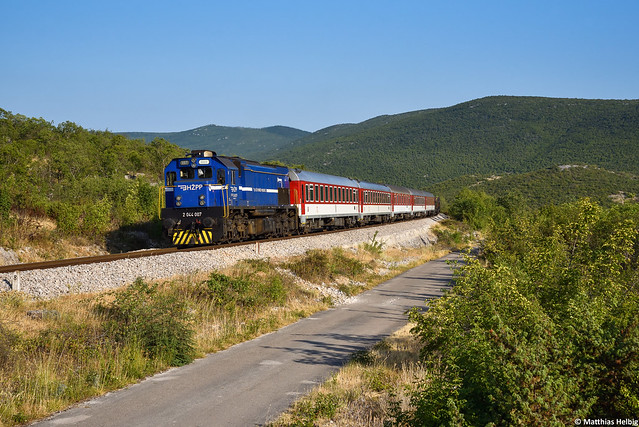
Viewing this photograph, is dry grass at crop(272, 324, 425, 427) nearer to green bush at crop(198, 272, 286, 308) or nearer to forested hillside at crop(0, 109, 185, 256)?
green bush at crop(198, 272, 286, 308)

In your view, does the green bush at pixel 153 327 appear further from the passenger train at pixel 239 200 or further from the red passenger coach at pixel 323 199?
the red passenger coach at pixel 323 199

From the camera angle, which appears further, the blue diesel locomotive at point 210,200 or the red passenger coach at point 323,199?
the red passenger coach at point 323,199

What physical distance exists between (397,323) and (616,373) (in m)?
9.88

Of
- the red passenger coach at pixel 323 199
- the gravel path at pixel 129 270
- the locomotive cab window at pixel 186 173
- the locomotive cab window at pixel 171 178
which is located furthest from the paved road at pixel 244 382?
the red passenger coach at pixel 323 199

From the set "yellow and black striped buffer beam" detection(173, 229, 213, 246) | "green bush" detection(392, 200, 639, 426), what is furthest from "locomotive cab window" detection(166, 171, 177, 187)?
"green bush" detection(392, 200, 639, 426)

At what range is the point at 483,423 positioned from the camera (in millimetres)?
5410

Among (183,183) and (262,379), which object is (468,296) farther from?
(183,183)

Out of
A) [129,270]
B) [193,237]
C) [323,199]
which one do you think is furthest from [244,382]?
[323,199]

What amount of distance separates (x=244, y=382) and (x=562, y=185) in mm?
99467

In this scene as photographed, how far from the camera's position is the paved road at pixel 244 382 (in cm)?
751

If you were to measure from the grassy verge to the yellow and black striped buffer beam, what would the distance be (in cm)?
453

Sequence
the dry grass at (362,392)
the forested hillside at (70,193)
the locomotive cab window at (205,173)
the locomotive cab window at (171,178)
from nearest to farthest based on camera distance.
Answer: the dry grass at (362,392) < the forested hillside at (70,193) < the locomotive cab window at (205,173) < the locomotive cab window at (171,178)
